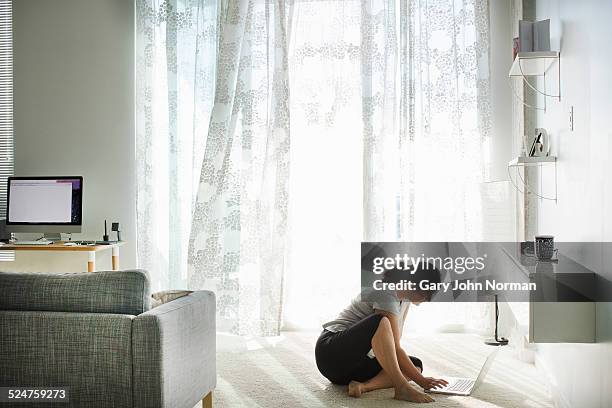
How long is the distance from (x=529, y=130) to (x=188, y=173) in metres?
2.58

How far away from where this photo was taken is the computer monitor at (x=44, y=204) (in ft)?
16.2

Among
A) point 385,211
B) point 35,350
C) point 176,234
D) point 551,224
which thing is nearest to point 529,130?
point 551,224

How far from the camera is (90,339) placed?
234cm

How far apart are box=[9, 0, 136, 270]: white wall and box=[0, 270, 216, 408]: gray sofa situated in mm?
2828

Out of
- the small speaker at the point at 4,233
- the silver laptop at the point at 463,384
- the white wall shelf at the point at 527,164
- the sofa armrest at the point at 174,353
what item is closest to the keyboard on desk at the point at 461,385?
the silver laptop at the point at 463,384

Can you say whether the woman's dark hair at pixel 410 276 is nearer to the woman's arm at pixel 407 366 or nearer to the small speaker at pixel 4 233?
the woman's arm at pixel 407 366

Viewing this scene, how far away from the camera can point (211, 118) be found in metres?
4.92

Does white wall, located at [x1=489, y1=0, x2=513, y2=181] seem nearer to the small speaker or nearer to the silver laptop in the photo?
the silver laptop

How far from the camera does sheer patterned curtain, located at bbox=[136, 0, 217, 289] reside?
5.01 metres

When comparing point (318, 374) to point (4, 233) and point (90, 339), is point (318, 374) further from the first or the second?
point (4, 233)

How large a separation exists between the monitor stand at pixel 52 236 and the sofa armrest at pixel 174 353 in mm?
2648

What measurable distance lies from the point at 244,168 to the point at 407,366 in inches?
85.4

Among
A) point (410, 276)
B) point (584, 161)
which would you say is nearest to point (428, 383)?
point (410, 276)

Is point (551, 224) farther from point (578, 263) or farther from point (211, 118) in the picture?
point (211, 118)
